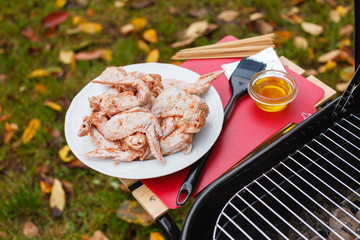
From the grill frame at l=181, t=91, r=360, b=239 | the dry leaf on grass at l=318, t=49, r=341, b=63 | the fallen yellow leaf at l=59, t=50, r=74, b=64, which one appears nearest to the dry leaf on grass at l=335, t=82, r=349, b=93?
the dry leaf on grass at l=318, t=49, r=341, b=63

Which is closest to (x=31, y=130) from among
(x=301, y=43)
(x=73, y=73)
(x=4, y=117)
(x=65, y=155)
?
(x=4, y=117)

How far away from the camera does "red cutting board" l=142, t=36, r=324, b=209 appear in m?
1.47

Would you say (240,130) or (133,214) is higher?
(240,130)

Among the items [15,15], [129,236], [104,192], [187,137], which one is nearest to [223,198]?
[187,137]

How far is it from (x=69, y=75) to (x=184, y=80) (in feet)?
5.43

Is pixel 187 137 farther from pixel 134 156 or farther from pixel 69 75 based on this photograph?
pixel 69 75

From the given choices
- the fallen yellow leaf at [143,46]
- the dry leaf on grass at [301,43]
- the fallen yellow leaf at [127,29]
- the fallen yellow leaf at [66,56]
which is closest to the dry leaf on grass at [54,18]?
the fallen yellow leaf at [66,56]

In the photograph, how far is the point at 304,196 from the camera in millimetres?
1353

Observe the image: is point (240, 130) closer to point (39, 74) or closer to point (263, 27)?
point (263, 27)

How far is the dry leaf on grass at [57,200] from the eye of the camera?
89.0 inches

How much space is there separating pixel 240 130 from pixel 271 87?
0.93 feet

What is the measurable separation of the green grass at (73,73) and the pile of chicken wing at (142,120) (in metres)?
0.89

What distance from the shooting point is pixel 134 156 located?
4.66 ft

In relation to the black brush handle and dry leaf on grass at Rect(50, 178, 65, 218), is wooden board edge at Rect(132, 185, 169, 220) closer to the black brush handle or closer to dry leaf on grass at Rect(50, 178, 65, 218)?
the black brush handle
